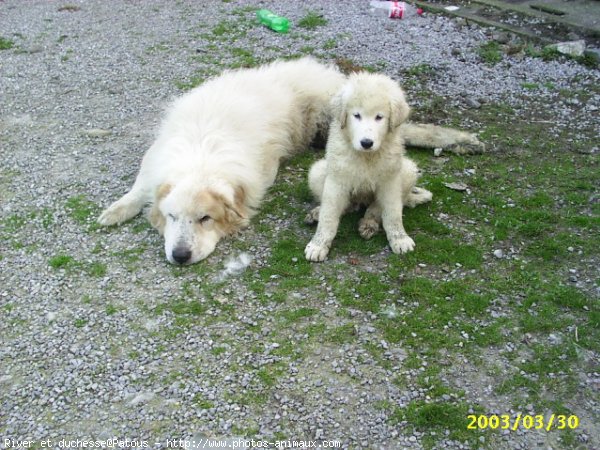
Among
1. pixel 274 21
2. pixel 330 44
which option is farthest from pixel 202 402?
pixel 274 21

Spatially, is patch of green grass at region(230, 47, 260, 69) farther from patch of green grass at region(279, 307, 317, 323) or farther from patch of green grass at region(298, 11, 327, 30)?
patch of green grass at region(279, 307, 317, 323)

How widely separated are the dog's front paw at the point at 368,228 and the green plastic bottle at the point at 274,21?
640 centimetres

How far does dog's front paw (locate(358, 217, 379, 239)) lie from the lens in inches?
216

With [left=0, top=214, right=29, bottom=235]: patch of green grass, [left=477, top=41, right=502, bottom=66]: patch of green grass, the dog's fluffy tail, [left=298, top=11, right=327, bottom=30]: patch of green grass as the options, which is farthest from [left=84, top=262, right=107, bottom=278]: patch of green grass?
[left=298, top=11, right=327, bottom=30]: patch of green grass

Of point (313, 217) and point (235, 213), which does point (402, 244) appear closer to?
point (313, 217)

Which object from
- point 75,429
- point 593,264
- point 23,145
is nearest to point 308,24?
point 23,145

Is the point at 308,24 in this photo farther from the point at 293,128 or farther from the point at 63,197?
the point at 63,197

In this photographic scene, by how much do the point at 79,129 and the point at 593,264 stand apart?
6.32 metres

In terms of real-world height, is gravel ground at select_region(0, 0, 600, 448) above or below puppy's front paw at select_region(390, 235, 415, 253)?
below

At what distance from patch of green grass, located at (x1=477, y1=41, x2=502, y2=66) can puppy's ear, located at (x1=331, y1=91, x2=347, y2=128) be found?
533 centimetres

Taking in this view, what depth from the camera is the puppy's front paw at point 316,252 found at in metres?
5.23

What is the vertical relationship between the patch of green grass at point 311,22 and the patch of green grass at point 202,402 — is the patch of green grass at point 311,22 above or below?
above

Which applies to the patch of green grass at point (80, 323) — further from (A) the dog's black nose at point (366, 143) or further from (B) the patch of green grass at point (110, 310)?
(A) the dog's black nose at point (366, 143)

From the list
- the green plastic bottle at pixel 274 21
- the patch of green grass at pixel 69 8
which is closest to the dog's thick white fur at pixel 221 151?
the green plastic bottle at pixel 274 21
